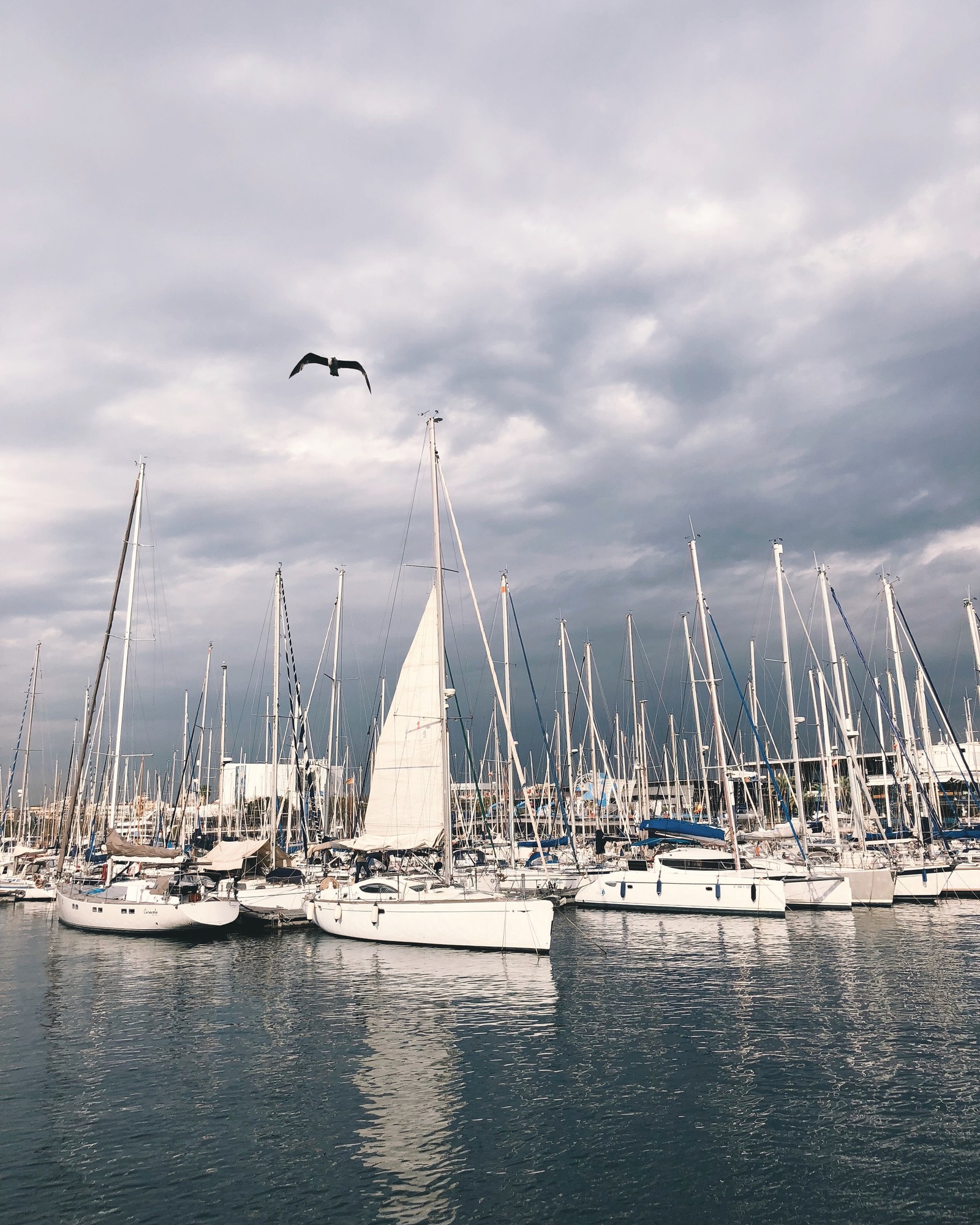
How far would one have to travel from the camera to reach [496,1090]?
1606cm

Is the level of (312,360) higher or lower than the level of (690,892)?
higher

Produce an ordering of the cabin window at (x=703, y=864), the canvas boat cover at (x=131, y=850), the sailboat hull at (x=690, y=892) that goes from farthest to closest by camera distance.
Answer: the canvas boat cover at (x=131, y=850) < the cabin window at (x=703, y=864) < the sailboat hull at (x=690, y=892)

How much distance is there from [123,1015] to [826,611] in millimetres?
44817

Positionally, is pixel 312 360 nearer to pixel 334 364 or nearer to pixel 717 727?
pixel 334 364

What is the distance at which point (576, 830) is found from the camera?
73.6 metres

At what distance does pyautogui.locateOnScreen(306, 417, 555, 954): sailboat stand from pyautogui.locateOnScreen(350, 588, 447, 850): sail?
0.04m

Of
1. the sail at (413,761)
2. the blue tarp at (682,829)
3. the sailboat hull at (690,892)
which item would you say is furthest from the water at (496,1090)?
the blue tarp at (682,829)

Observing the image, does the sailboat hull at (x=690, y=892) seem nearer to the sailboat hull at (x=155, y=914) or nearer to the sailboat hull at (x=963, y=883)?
the sailboat hull at (x=963, y=883)

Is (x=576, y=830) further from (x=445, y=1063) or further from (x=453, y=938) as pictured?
(x=445, y=1063)

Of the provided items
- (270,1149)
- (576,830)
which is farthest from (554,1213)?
(576,830)

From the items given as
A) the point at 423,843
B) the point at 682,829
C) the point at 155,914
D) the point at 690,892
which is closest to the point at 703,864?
the point at 690,892

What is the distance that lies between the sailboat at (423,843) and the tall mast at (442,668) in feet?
0.12

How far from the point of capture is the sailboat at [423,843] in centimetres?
2944

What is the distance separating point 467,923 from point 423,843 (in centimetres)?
444
